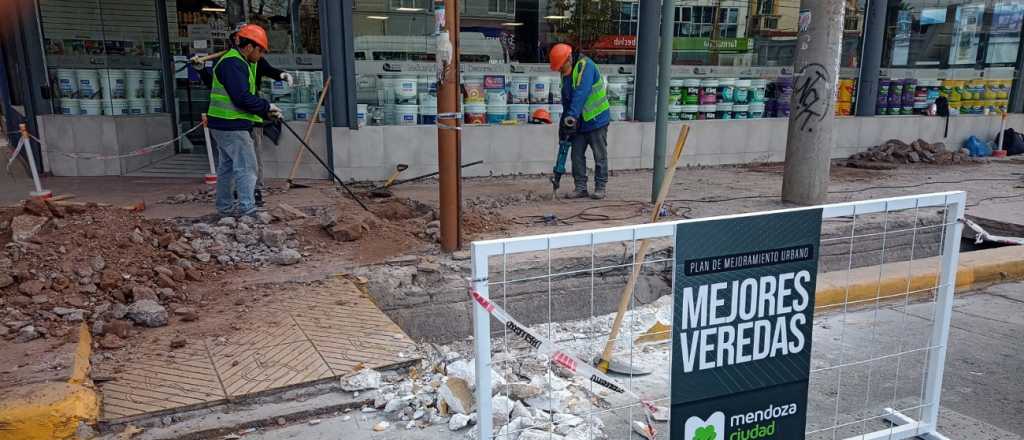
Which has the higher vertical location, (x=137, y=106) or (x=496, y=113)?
(x=137, y=106)

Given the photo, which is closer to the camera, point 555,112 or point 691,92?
point 555,112

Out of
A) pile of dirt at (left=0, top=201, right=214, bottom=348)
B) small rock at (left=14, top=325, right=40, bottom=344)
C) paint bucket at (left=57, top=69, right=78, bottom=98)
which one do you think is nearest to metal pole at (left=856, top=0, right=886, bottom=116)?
pile of dirt at (left=0, top=201, right=214, bottom=348)

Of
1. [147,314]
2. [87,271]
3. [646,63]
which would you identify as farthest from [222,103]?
[646,63]

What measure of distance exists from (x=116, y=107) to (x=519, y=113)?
5746mm

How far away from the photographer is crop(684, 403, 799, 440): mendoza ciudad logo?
107 inches

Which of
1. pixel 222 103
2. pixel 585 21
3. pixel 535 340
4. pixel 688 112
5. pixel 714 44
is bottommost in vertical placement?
pixel 535 340

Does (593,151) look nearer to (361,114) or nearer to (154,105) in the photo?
(361,114)

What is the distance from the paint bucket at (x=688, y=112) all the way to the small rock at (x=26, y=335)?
9.73 metres

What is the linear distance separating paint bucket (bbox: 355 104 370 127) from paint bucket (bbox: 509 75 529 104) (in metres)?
2.23

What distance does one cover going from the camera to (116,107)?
9.62 metres

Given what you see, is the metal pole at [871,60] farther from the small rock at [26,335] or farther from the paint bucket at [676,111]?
the small rock at [26,335]

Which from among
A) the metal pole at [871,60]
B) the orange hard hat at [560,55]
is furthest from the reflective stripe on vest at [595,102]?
the metal pole at [871,60]

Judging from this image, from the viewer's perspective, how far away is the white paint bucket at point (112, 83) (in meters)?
9.53

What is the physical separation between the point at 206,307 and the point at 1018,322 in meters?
6.29
